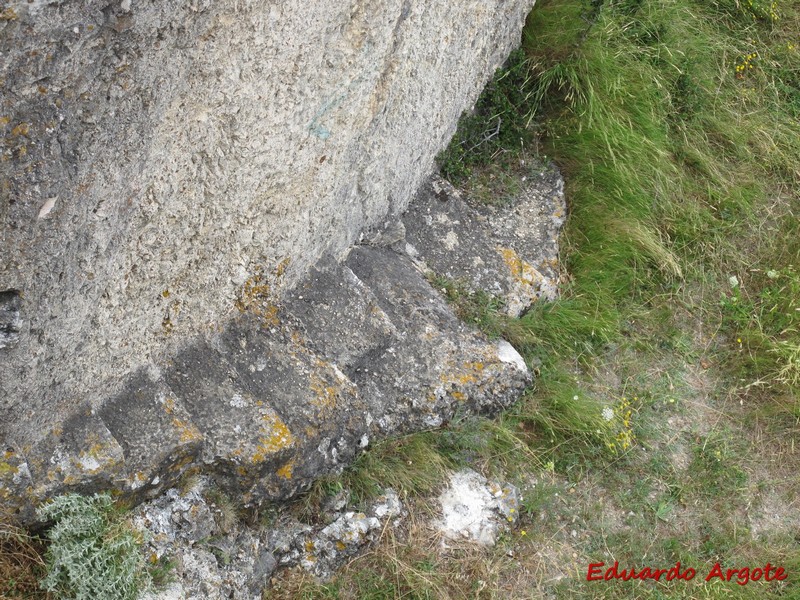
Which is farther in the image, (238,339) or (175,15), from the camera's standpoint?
(238,339)

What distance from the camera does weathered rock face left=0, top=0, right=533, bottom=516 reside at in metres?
2.05

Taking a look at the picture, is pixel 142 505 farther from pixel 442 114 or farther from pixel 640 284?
pixel 640 284

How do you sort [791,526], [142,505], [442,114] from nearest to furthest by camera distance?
[142,505], [791,526], [442,114]

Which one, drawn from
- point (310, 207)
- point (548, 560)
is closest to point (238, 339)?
point (310, 207)

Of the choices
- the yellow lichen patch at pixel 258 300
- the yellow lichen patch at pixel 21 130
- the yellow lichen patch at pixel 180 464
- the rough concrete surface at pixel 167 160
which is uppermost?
the yellow lichen patch at pixel 21 130

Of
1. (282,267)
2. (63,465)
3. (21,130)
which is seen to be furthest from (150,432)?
(21,130)

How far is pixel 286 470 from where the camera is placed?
2.90m

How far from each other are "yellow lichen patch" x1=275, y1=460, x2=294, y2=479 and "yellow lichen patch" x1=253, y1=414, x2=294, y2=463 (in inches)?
3.4

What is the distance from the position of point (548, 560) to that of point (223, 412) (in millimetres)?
1560

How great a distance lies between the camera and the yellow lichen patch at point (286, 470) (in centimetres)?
288

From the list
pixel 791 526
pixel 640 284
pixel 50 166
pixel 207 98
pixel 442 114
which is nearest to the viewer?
pixel 50 166

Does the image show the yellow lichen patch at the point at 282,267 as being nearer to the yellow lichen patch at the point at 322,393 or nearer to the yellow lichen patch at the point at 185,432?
the yellow lichen patch at the point at 322,393

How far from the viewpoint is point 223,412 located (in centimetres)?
283

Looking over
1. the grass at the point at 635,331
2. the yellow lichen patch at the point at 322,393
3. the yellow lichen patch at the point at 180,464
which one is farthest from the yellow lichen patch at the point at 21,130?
the grass at the point at 635,331
